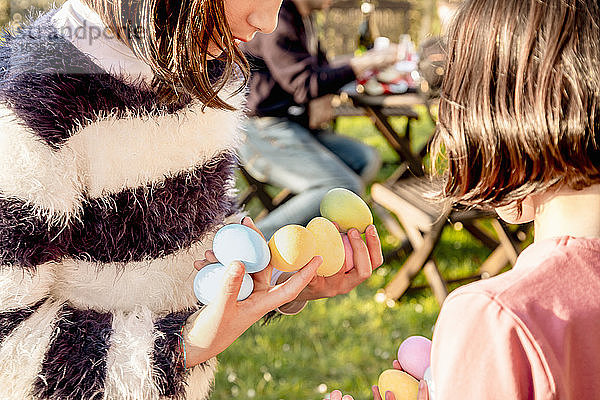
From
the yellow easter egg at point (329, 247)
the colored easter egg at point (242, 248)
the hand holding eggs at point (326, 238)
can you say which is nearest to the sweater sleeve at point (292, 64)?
the hand holding eggs at point (326, 238)

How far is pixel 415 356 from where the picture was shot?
1.03 m

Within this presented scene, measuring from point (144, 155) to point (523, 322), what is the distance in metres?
0.58

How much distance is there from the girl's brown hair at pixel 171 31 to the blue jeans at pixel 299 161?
151 centimetres

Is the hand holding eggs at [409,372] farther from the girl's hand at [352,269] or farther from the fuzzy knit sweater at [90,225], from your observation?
the fuzzy knit sweater at [90,225]

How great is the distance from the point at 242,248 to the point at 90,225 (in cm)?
23

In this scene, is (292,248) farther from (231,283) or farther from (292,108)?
(292,108)

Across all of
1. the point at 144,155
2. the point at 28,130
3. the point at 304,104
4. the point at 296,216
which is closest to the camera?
the point at 28,130

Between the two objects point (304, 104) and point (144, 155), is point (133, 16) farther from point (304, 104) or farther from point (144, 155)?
point (304, 104)

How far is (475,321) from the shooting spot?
739 mm

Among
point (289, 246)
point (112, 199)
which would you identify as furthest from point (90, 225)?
point (289, 246)

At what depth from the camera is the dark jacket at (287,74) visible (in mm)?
2785

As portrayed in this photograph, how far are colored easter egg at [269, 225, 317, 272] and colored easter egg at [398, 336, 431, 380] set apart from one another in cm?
21

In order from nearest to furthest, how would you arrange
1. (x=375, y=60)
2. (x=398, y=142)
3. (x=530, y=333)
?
(x=530, y=333)
(x=375, y=60)
(x=398, y=142)

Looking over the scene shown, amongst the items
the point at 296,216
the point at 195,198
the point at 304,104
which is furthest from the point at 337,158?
the point at 195,198
